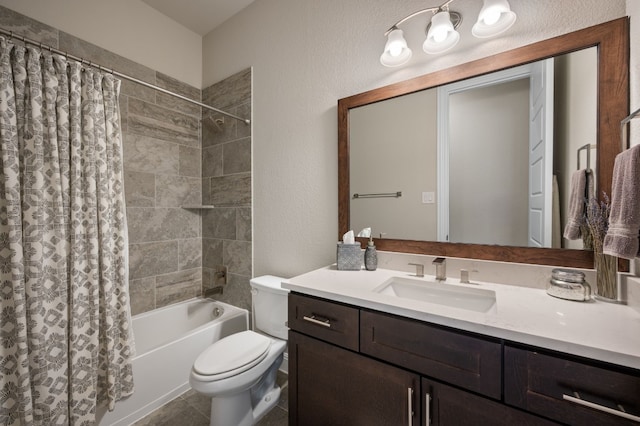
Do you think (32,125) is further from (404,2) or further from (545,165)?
(545,165)

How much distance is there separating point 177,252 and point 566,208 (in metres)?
2.59

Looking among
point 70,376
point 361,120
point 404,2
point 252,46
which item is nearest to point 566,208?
point 361,120

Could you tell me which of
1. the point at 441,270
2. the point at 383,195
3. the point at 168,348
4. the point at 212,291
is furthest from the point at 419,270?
the point at 212,291

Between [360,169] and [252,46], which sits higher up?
[252,46]

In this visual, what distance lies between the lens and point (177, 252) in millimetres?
2279

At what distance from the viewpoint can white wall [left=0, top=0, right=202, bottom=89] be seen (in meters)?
1.65

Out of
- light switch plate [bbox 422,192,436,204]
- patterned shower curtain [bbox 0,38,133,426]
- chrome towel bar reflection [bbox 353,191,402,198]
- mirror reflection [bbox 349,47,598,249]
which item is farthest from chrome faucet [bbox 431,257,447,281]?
patterned shower curtain [bbox 0,38,133,426]

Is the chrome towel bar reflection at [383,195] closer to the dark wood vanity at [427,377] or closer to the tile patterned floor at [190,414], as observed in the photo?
the dark wood vanity at [427,377]

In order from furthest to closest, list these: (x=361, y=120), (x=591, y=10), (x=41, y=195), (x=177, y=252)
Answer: (x=177, y=252)
(x=361, y=120)
(x=41, y=195)
(x=591, y=10)

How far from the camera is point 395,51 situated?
1.33 m

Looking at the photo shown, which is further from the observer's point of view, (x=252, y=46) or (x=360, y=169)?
(x=252, y=46)

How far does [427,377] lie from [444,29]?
142 centimetres

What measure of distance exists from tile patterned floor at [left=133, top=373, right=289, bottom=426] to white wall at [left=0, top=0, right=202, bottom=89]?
2497 mm

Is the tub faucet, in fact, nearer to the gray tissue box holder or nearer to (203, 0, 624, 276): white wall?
(203, 0, 624, 276): white wall
